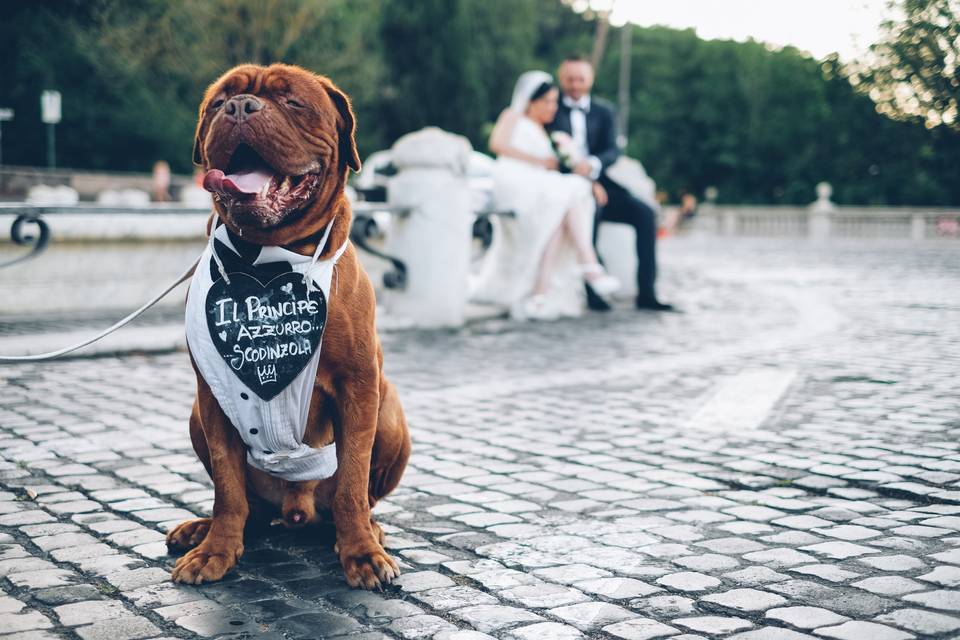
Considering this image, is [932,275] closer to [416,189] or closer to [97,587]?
[416,189]

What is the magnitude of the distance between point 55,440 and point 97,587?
2.34 m

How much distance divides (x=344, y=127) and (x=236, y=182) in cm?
44

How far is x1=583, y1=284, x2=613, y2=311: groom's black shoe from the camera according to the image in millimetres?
11812

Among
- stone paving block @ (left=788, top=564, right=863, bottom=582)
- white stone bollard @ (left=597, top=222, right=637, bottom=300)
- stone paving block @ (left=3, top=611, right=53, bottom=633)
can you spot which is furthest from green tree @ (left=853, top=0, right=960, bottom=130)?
stone paving block @ (left=3, top=611, right=53, bottom=633)

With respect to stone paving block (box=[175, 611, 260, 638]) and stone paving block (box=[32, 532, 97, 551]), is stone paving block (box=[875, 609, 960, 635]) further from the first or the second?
stone paving block (box=[32, 532, 97, 551])

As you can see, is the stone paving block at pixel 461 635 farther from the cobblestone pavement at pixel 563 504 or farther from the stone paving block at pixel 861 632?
the stone paving block at pixel 861 632

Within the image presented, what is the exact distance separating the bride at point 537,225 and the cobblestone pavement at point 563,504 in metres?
2.31

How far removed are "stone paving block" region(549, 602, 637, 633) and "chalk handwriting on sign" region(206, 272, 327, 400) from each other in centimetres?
110

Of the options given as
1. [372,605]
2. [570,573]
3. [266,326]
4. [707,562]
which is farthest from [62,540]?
[707,562]

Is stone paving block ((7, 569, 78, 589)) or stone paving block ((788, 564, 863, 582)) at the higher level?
stone paving block ((7, 569, 78, 589))

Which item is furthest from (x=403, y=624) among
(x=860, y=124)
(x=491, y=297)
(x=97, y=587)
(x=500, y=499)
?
(x=860, y=124)

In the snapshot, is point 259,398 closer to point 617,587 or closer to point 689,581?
point 617,587

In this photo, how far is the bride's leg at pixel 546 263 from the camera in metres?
11.1

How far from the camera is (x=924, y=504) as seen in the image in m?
4.42
